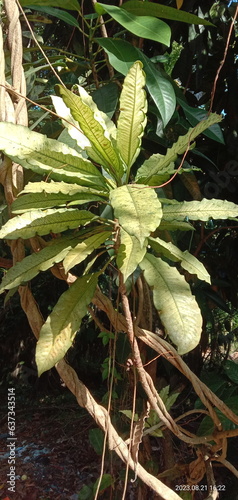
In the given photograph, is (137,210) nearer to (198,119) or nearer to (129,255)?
(129,255)

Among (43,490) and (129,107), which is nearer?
(129,107)

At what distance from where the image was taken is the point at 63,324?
0.72 m

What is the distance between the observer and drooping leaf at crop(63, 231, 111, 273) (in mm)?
706

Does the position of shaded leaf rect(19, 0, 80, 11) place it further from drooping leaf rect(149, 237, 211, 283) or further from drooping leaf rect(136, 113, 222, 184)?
drooping leaf rect(149, 237, 211, 283)

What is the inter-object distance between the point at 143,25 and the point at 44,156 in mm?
360

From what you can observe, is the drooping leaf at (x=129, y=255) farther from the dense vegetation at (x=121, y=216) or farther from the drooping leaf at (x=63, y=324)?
Result: the drooping leaf at (x=63, y=324)

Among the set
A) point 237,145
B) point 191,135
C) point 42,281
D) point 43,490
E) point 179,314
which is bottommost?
point 43,490

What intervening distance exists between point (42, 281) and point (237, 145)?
1.63 m

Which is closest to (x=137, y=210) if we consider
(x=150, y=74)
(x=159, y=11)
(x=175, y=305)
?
(x=175, y=305)

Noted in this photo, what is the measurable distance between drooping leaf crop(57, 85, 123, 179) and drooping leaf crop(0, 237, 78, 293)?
14 cm

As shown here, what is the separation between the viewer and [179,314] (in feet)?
2.20

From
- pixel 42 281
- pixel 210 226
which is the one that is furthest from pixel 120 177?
pixel 42 281

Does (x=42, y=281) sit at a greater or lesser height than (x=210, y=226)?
lesser

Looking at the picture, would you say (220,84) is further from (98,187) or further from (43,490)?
(43,490)
